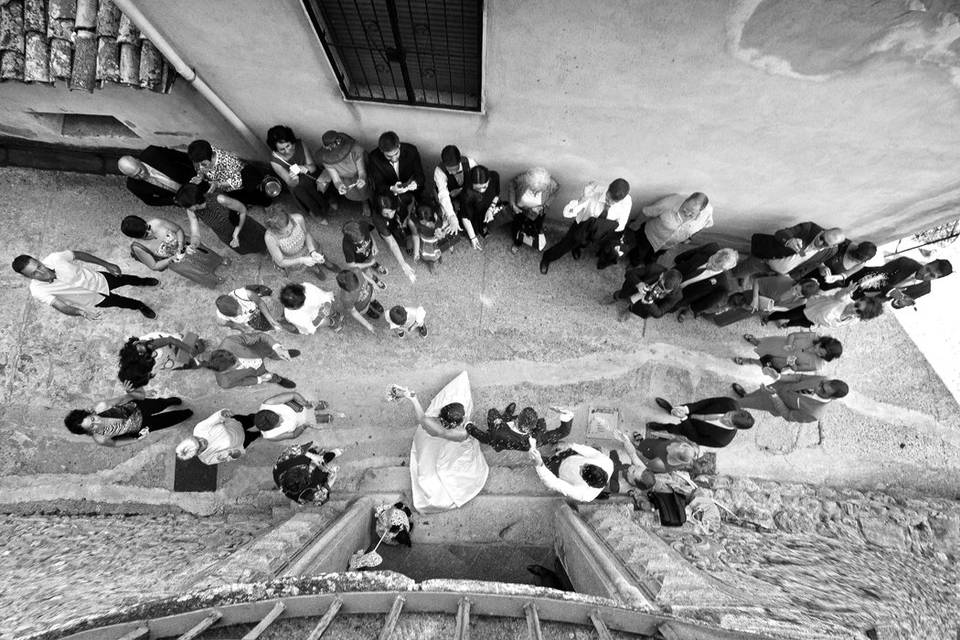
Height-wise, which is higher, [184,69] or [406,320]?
[184,69]

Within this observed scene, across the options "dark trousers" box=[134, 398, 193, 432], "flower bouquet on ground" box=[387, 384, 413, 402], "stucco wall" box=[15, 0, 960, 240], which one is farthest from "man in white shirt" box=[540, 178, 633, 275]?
"dark trousers" box=[134, 398, 193, 432]

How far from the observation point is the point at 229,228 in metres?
5.51

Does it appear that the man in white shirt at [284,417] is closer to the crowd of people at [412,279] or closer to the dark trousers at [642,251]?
the crowd of people at [412,279]

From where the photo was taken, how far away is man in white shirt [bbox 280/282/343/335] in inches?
172

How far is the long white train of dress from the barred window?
320cm

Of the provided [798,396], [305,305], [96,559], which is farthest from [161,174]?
[798,396]

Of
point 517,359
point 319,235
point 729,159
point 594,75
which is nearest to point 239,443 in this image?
point 319,235

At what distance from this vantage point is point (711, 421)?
16.4ft

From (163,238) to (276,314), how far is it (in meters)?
1.32

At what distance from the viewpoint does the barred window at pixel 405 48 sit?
11.7 ft

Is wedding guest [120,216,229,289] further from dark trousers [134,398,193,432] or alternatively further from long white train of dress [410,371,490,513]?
long white train of dress [410,371,490,513]

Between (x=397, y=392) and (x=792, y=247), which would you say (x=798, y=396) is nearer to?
(x=792, y=247)

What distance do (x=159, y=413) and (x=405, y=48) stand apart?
4721mm

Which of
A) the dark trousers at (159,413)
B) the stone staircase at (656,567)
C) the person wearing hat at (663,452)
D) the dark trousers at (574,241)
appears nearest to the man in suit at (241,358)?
the dark trousers at (159,413)
